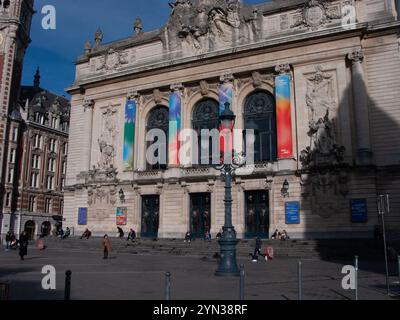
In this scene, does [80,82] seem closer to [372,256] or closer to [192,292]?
[372,256]

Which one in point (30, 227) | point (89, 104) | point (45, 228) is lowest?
point (45, 228)

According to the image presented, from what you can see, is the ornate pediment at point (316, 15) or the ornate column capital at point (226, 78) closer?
the ornate pediment at point (316, 15)

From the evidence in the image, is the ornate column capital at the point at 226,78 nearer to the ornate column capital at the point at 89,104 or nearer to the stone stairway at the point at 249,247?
the stone stairway at the point at 249,247

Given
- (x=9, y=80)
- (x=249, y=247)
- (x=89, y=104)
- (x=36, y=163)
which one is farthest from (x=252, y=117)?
(x=36, y=163)

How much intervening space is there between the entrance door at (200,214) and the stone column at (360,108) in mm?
13421

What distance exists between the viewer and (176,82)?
135ft

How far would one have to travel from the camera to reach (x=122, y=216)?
40.9 meters

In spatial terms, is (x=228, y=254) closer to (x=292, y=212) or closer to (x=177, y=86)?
(x=292, y=212)

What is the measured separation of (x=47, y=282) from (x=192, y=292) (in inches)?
193

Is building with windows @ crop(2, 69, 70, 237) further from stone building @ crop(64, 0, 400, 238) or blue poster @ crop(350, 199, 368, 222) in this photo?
blue poster @ crop(350, 199, 368, 222)

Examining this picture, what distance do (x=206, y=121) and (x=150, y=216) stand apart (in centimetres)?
1053

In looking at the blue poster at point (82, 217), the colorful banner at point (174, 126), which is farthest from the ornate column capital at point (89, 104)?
the blue poster at point (82, 217)

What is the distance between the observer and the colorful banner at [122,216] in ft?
134

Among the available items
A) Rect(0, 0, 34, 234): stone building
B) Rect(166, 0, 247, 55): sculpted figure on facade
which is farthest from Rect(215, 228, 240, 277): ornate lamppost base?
Rect(0, 0, 34, 234): stone building
